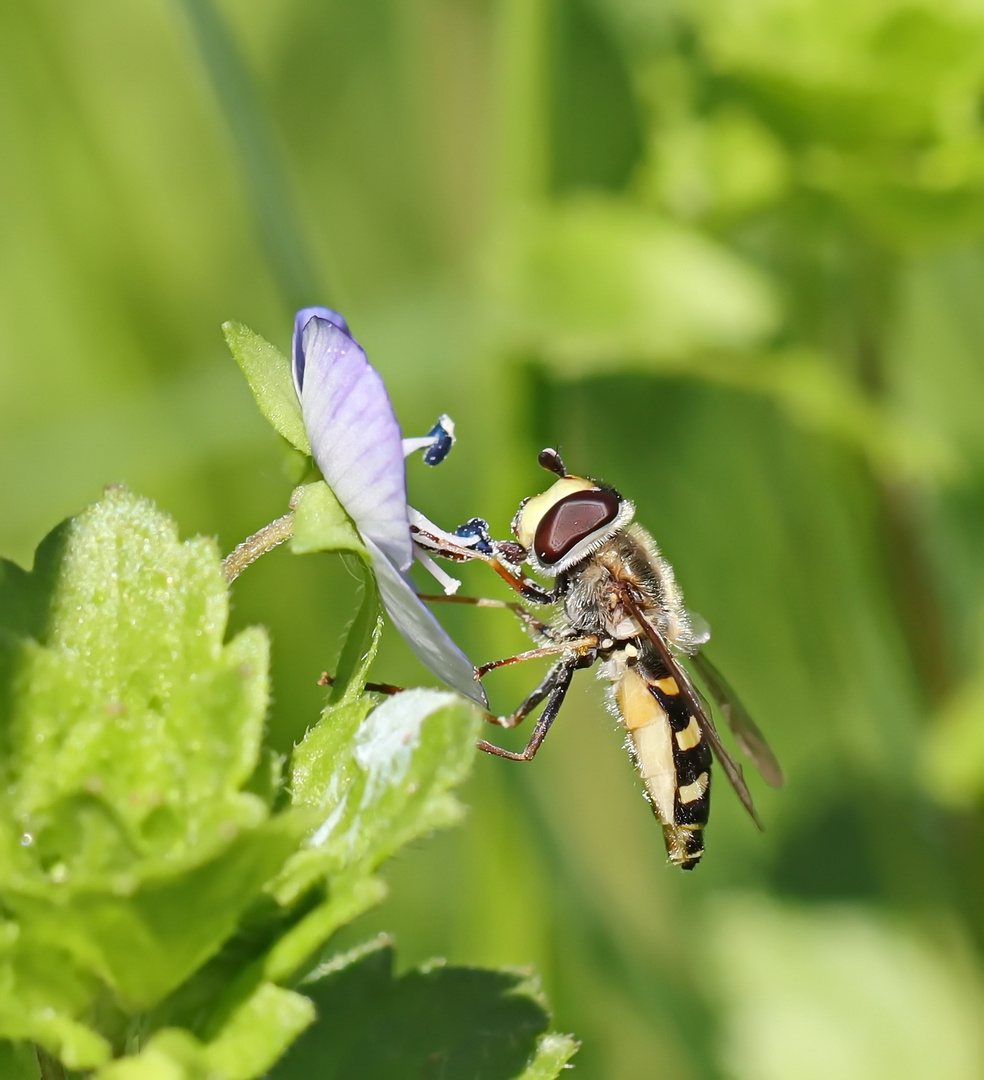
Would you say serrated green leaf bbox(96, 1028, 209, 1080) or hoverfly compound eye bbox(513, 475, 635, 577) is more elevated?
hoverfly compound eye bbox(513, 475, 635, 577)

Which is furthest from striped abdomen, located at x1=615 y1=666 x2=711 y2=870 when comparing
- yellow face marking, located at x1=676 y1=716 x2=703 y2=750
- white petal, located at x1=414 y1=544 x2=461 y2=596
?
white petal, located at x1=414 y1=544 x2=461 y2=596

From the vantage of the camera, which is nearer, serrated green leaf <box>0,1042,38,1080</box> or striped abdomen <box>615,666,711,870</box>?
serrated green leaf <box>0,1042,38,1080</box>

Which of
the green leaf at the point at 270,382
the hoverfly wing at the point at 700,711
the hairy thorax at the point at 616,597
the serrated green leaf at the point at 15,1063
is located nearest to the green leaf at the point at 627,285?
the hairy thorax at the point at 616,597

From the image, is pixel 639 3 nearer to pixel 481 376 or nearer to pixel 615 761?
pixel 481 376

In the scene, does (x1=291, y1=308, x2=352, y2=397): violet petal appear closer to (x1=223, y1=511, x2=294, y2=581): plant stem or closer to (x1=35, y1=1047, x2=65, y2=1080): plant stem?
(x1=223, y1=511, x2=294, y2=581): plant stem

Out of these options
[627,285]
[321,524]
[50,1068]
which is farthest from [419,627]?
[627,285]
